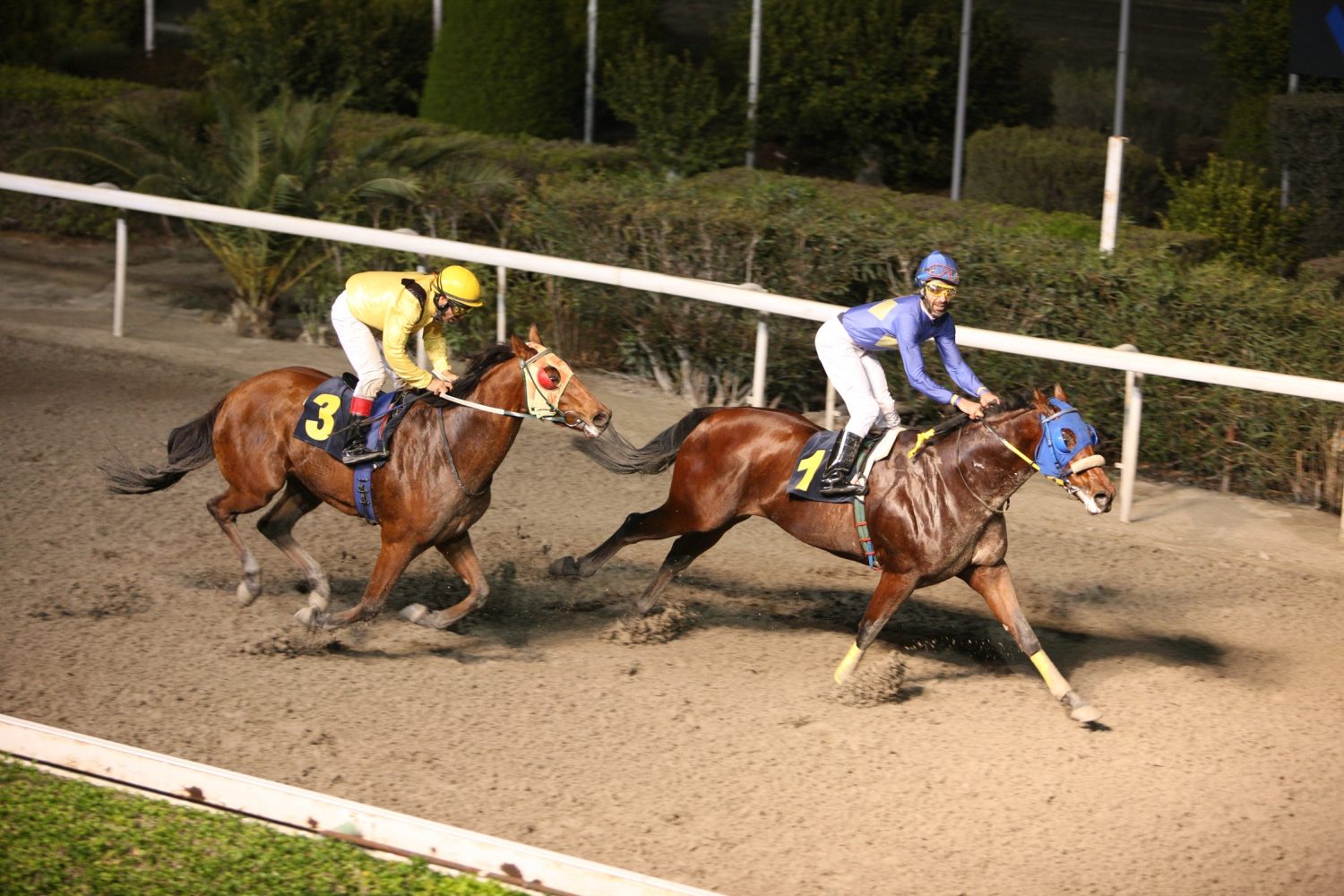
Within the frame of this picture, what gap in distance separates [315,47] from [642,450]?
11.8m

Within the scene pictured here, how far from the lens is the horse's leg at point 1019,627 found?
5727 mm

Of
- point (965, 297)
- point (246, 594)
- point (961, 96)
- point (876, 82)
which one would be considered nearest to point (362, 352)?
point (246, 594)

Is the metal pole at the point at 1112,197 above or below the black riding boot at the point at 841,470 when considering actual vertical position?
above

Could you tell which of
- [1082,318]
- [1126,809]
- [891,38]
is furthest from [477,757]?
[891,38]

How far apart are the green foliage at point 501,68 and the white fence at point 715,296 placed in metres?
6.15

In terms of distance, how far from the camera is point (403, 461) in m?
6.10

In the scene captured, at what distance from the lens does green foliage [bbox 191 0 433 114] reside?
661 inches

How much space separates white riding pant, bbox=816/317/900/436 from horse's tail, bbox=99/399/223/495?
8.36 feet

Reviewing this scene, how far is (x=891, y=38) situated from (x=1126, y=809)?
1142 cm

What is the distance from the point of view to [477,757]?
5.26 m

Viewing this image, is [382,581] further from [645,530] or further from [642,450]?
[642,450]

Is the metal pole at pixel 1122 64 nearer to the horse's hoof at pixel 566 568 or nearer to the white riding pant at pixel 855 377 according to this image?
the white riding pant at pixel 855 377

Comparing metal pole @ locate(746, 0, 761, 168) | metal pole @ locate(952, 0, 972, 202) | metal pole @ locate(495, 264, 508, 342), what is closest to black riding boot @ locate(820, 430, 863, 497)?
metal pole @ locate(495, 264, 508, 342)

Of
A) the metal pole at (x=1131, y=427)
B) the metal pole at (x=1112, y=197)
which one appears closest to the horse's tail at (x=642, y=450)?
the metal pole at (x=1131, y=427)
